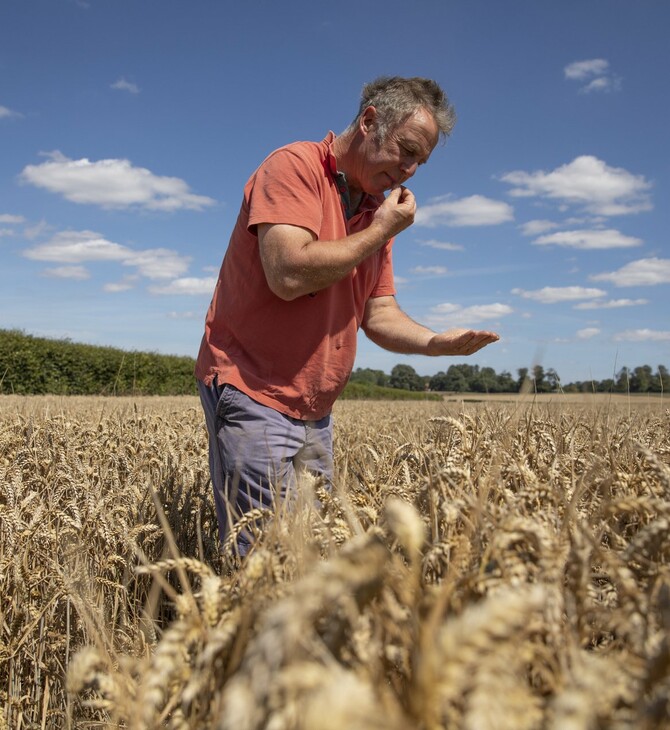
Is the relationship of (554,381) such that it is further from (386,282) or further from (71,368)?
(71,368)

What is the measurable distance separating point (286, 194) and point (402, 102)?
0.77 metres

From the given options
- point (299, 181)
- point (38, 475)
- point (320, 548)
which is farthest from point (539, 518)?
point (38, 475)

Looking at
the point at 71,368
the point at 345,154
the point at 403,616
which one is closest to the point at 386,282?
the point at 345,154

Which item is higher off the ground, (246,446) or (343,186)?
(343,186)

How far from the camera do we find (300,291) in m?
2.61

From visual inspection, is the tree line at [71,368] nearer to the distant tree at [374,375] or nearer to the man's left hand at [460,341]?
the man's left hand at [460,341]

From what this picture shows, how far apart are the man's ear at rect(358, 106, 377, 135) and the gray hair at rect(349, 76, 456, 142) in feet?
0.08

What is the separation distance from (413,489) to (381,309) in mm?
1805

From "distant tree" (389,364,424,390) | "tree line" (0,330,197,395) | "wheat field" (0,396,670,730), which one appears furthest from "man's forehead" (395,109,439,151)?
"distant tree" (389,364,424,390)

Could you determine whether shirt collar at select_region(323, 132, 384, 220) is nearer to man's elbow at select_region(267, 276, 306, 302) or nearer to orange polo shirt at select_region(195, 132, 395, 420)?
orange polo shirt at select_region(195, 132, 395, 420)

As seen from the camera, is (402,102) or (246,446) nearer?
(246,446)

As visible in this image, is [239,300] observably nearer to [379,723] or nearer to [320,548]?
[320,548]

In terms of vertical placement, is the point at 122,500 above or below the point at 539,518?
below

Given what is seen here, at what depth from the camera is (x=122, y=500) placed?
3.43 m
